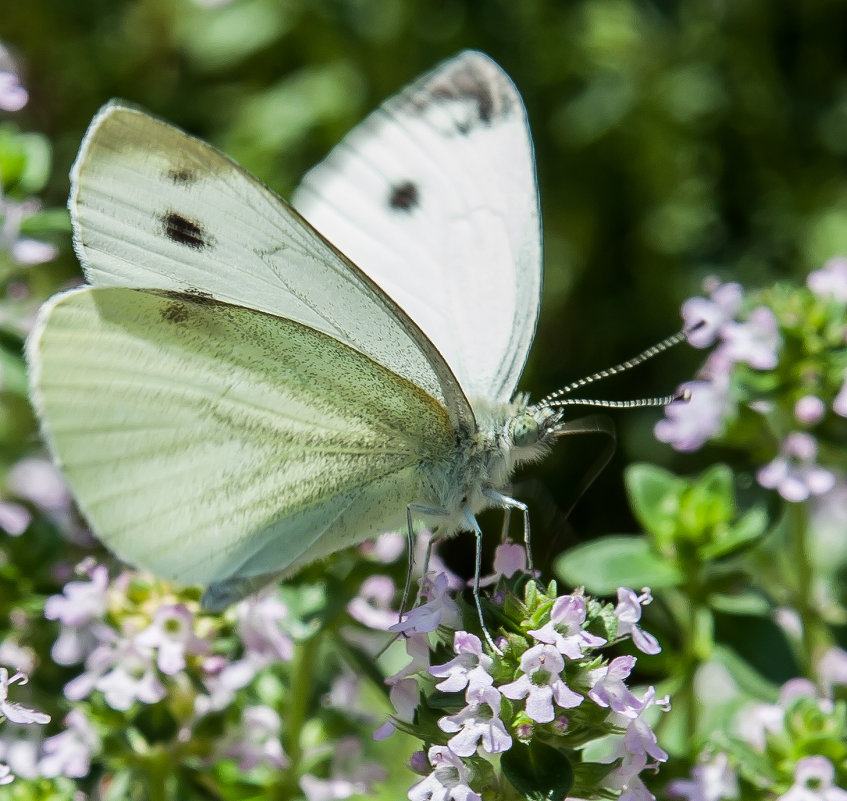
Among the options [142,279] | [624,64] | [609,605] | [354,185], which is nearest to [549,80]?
[624,64]

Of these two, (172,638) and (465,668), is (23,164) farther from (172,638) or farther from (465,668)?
(465,668)

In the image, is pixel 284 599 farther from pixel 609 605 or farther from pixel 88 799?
pixel 609 605

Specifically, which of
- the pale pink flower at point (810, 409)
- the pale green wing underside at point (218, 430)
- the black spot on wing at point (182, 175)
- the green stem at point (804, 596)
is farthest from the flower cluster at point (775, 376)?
the black spot on wing at point (182, 175)

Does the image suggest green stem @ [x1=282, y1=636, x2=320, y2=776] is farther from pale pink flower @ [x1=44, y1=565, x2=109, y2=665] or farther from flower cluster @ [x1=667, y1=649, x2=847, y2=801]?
flower cluster @ [x1=667, y1=649, x2=847, y2=801]

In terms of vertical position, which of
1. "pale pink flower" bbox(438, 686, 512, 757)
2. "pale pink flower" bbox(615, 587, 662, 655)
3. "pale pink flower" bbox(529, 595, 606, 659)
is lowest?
"pale pink flower" bbox(438, 686, 512, 757)

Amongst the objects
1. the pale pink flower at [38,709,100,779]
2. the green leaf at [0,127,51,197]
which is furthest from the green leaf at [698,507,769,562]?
the green leaf at [0,127,51,197]

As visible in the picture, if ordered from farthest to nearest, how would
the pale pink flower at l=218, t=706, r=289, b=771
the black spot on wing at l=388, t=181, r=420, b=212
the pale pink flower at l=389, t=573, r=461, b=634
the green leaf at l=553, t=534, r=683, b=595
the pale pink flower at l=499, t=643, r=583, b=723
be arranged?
the black spot on wing at l=388, t=181, r=420, b=212
the green leaf at l=553, t=534, r=683, b=595
the pale pink flower at l=218, t=706, r=289, b=771
the pale pink flower at l=389, t=573, r=461, b=634
the pale pink flower at l=499, t=643, r=583, b=723

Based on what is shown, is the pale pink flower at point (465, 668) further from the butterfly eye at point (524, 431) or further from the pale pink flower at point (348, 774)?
the pale pink flower at point (348, 774)
